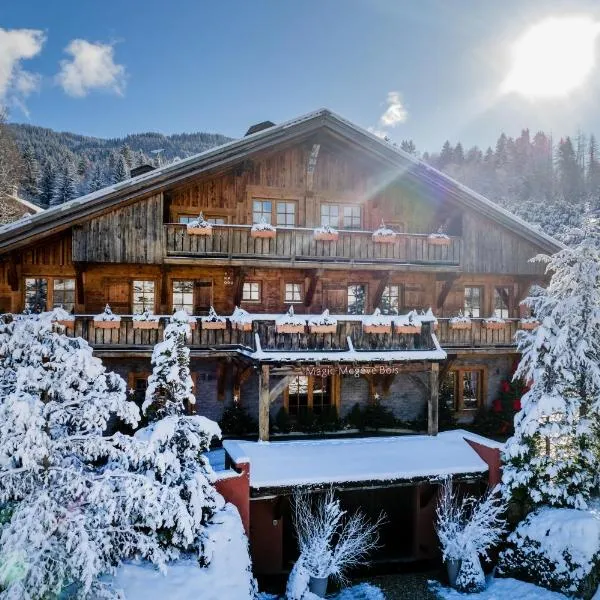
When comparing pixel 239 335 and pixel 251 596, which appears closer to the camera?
pixel 251 596

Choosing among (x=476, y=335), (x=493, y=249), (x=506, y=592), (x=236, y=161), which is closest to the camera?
(x=506, y=592)

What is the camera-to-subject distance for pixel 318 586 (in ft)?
42.6

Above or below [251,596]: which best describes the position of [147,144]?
above

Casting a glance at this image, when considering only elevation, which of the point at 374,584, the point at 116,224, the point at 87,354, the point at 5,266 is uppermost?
the point at 116,224

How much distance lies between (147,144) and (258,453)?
9493cm

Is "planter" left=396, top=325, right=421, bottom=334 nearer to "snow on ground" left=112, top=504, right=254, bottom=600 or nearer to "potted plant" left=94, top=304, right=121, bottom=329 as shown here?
"snow on ground" left=112, top=504, right=254, bottom=600

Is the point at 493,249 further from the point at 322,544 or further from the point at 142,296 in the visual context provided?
the point at 142,296

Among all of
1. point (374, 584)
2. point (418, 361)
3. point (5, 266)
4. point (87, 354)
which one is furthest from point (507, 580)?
point (5, 266)

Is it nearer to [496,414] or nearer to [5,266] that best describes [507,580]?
[496,414]

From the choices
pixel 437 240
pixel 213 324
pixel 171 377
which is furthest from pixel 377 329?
pixel 171 377

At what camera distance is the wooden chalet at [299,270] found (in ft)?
53.7

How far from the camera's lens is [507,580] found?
1370 centimetres

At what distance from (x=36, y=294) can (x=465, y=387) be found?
17.5 meters

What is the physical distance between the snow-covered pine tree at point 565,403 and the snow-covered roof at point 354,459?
1.52 m
